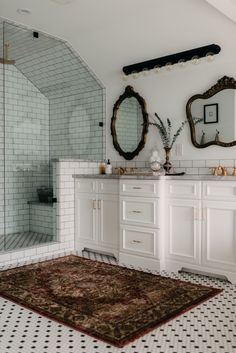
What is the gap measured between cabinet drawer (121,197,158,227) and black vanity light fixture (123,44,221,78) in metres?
1.56

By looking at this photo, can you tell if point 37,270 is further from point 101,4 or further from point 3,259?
point 101,4

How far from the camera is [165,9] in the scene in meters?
4.12

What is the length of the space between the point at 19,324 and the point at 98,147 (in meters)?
3.21

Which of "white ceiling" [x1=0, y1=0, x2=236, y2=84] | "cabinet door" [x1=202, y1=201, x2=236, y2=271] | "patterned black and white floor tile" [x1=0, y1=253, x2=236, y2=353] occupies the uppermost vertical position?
"white ceiling" [x1=0, y1=0, x2=236, y2=84]

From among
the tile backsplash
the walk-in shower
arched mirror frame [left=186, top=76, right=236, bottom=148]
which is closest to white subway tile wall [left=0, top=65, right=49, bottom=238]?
the walk-in shower

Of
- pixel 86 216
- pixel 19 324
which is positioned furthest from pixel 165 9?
pixel 19 324

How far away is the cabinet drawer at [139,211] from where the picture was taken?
4.18m

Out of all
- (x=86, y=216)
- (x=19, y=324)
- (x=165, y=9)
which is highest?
(x=165, y=9)

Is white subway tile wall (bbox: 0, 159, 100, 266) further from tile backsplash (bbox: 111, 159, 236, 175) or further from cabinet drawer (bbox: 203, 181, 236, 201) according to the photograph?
cabinet drawer (bbox: 203, 181, 236, 201)

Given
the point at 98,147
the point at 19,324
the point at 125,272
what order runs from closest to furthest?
the point at 19,324, the point at 125,272, the point at 98,147

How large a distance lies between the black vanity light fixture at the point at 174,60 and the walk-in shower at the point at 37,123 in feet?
2.68

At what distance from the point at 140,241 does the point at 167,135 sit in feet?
4.45

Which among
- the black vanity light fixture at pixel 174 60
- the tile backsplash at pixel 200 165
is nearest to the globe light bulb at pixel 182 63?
the black vanity light fixture at pixel 174 60

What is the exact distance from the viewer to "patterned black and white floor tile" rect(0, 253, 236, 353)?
2414 mm
